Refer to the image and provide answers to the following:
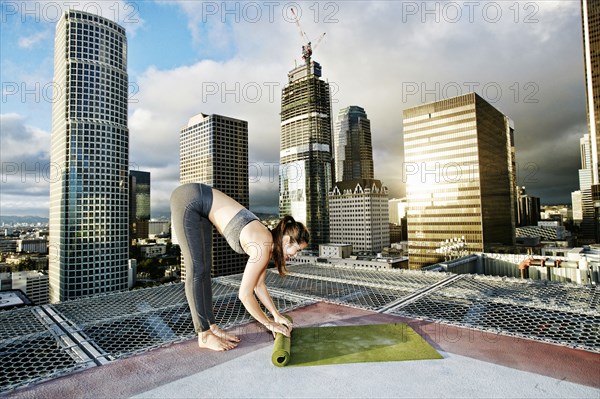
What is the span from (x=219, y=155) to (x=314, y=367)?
15792cm

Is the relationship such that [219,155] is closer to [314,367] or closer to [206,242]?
[206,242]

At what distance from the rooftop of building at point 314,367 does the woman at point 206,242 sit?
1.93ft

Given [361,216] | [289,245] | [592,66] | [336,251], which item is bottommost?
[336,251]

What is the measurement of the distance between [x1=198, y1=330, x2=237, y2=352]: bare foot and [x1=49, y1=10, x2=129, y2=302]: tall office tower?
3950 inches

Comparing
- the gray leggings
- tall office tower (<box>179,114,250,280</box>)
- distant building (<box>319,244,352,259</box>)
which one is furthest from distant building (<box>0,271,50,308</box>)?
the gray leggings

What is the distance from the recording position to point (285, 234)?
6.82 m

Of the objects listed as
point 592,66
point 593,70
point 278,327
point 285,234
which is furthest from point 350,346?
point 592,66

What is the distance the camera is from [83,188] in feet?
295

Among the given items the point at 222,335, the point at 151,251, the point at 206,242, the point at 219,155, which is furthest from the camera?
the point at 151,251

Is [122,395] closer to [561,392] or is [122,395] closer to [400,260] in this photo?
[561,392]

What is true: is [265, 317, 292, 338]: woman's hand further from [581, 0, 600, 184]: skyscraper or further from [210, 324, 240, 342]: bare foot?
[581, 0, 600, 184]: skyscraper

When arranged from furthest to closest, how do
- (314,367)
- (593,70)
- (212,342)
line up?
(593,70) → (212,342) → (314,367)

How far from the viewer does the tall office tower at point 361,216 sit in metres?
161

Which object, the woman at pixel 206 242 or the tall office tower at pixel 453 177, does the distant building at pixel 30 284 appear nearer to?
the woman at pixel 206 242
